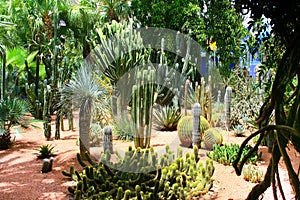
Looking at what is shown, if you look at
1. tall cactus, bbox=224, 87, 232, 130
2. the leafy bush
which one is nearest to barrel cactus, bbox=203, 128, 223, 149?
tall cactus, bbox=224, 87, 232, 130

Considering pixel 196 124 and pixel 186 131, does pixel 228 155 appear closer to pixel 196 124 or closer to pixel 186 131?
pixel 196 124

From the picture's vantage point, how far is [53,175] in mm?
5008

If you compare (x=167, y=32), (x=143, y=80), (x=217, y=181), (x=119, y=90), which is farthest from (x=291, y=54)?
(x=167, y=32)

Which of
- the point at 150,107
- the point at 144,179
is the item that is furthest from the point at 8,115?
the point at 144,179

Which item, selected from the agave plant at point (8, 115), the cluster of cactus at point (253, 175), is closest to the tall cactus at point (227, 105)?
the cluster of cactus at point (253, 175)

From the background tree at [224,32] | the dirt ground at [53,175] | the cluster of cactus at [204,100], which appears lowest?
the dirt ground at [53,175]

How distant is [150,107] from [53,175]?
218cm

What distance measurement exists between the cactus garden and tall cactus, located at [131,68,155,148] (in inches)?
0.8

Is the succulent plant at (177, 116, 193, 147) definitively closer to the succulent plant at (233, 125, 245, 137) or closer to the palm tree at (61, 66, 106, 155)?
the succulent plant at (233, 125, 245, 137)

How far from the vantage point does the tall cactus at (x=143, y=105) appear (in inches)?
246

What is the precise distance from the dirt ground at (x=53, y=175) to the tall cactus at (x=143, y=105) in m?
0.39

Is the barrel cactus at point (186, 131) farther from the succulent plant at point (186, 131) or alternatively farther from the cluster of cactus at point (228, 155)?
the cluster of cactus at point (228, 155)

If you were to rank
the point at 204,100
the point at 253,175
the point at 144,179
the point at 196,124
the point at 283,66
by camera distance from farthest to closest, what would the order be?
the point at 204,100, the point at 196,124, the point at 253,175, the point at 144,179, the point at 283,66

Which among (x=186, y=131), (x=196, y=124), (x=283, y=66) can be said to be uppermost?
(x=283, y=66)
